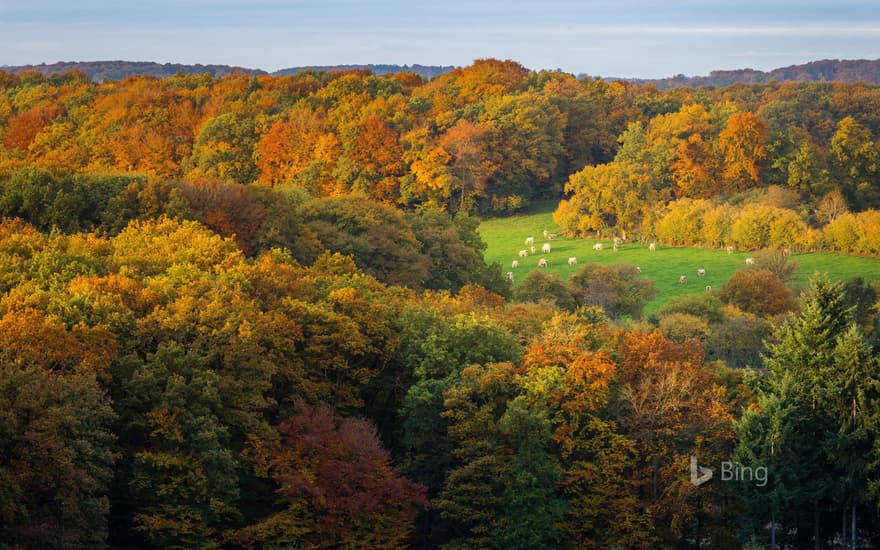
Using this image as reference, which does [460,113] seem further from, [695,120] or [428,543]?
[428,543]

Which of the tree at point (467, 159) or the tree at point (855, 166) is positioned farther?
the tree at point (855, 166)

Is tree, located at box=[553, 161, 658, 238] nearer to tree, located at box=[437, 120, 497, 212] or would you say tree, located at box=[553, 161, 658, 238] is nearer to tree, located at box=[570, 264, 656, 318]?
tree, located at box=[437, 120, 497, 212]

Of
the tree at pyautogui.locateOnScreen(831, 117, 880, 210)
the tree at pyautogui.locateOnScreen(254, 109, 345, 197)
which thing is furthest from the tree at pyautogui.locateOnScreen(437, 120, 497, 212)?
the tree at pyautogui.locateOnScreen(831, 117, 880, 210)

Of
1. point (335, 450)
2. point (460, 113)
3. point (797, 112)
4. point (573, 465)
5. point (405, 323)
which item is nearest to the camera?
point (335, 450)

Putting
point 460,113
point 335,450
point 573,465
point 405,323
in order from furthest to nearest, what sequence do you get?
point 460,113, point 405,323, point 573,465, point 335,450

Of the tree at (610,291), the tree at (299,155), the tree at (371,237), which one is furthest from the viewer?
the tree at (299,155)

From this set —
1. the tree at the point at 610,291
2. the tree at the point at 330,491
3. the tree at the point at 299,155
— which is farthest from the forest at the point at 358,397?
the tree at the point at 299,155

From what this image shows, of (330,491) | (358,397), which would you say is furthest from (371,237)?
(330,491)

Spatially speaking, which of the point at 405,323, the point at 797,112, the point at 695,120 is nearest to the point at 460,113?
the point at 695,120

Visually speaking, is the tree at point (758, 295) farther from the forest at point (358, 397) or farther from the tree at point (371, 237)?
the tree at point (371, 237)
